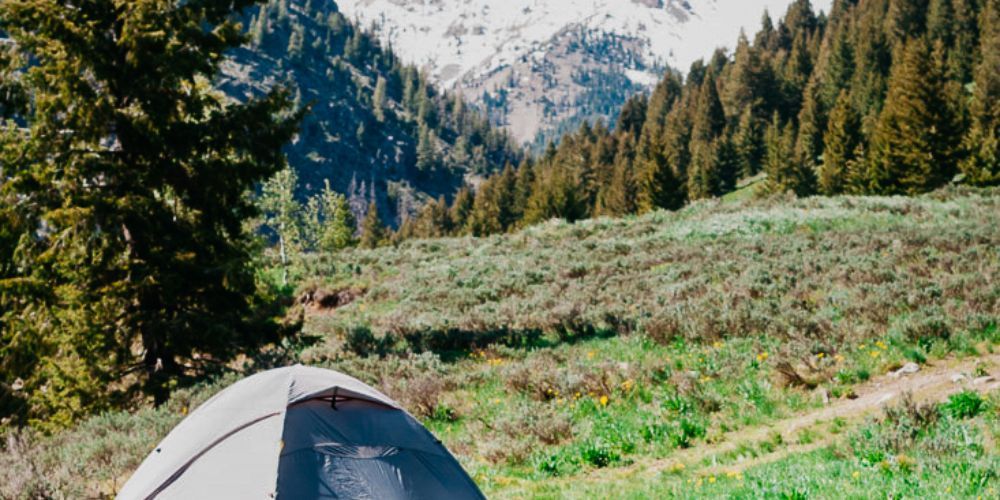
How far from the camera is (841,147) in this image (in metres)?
58.9

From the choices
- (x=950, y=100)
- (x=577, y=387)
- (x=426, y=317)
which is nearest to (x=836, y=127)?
(x=950, y=100)

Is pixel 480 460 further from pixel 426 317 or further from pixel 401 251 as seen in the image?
pixel 401 251

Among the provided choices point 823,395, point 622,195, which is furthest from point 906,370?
point 622,195

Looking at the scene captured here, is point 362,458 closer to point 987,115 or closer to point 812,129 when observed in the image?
point 987,115

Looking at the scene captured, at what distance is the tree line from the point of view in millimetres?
48094

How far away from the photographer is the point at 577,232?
33.1 m

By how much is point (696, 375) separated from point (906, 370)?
304 centimetres

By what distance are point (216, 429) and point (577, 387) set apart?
237 inches

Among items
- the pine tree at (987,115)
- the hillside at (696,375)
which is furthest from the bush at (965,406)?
the pine tree at (987,115)

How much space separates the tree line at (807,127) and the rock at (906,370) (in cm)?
4405

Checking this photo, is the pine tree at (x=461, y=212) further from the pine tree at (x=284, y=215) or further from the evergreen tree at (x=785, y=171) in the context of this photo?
the pine tree at (x=284, y=215)

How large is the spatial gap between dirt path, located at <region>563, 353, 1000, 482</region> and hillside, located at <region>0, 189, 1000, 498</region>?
0.15 feet

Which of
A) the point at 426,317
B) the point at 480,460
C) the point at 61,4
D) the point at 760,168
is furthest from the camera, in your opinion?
the point at 760,168

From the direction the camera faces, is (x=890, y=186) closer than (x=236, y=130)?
No
